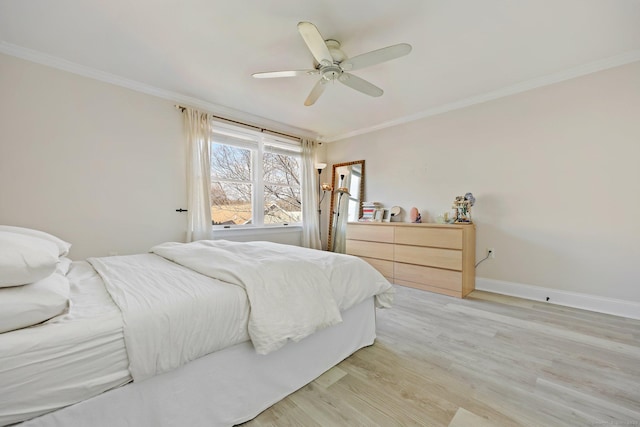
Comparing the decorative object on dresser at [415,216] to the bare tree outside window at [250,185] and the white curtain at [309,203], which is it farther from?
the bare tree outside window at [250,185]

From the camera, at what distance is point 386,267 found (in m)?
3.50

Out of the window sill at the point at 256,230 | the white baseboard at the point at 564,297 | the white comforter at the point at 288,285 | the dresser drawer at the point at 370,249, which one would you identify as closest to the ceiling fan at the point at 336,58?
the white comforter at the point at 288,285

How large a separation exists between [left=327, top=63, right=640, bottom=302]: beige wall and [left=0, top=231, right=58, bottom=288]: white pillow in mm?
3658

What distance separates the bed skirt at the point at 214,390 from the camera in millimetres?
885

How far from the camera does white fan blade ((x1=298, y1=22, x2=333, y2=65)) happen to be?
1.57m

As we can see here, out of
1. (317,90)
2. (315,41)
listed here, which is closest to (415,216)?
(317,90)

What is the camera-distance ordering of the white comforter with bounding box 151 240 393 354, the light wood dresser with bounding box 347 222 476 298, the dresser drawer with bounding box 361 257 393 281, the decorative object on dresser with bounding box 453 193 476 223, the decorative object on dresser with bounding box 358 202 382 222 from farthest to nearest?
the decorative object on dresser with bounding box 358 202 382 222 < the dresser drawer with bounding box 361 257 393 281 < the decorative object on dresser with bounding box 453 193 476 223 < the light wood dresser with bounding box 347 222 476 298 < the white comforter with bounding box 151 240 393 354

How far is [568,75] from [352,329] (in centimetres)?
330

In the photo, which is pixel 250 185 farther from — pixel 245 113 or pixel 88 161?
pixel 88 161

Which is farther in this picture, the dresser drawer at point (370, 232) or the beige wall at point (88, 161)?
the dresser drawer at point (370, 232)

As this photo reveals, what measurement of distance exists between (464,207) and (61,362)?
3.52m

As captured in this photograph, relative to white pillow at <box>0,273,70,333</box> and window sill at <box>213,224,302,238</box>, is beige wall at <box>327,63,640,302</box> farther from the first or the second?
white pillow at <box>0,273,70,333</box>

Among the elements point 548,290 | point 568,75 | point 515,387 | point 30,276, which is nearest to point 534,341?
point 515,387

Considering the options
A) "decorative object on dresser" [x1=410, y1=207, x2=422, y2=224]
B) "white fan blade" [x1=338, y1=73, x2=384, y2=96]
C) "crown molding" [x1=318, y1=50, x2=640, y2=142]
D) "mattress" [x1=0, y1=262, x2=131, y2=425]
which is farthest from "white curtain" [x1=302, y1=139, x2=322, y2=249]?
"mattress" [x1=0, y1=262, x2=131, y2=425]
